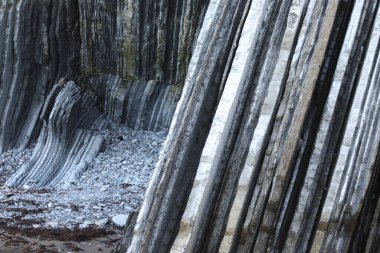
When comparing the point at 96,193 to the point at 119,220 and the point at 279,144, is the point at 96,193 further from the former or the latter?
the point at 279,144

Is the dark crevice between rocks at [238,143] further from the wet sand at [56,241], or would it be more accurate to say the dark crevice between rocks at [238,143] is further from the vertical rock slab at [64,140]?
the vertical rock slab at [64,140]

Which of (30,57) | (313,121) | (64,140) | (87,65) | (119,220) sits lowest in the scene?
(119,220)

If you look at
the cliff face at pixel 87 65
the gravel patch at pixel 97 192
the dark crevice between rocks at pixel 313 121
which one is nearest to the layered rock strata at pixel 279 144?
the dark crevice between rocks at pixel 313 121

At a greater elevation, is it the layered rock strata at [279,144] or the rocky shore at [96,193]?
the layered rock strata at [279,144]

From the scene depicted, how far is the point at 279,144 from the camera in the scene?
3.08m

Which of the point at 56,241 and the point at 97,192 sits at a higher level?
the point at 97,192

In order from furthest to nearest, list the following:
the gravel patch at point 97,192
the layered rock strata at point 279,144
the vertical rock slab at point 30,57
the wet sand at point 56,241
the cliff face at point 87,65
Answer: the vertical rock slab at point 30,57
the cliff face at point 87,65
the gravel patch at point 97,192
the wet sand at point 56,241
the layered rock strata at point 279,144

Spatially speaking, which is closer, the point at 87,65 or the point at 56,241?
the point at 56,241

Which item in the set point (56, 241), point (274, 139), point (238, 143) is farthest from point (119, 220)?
point (274, 139)

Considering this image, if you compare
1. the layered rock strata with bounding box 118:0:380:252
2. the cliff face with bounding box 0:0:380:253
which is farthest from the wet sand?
the layered rock strata with bounding box 118:0:380:252

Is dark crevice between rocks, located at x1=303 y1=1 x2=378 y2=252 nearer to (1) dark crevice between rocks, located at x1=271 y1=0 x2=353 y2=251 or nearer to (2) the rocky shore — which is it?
(1) dark crevice between rocks, located at x1=271 y1=0 x2=353 y2=251

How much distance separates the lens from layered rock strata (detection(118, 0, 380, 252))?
2.99 metres

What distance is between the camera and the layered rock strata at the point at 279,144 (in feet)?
9.81

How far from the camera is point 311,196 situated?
9.97 feet
